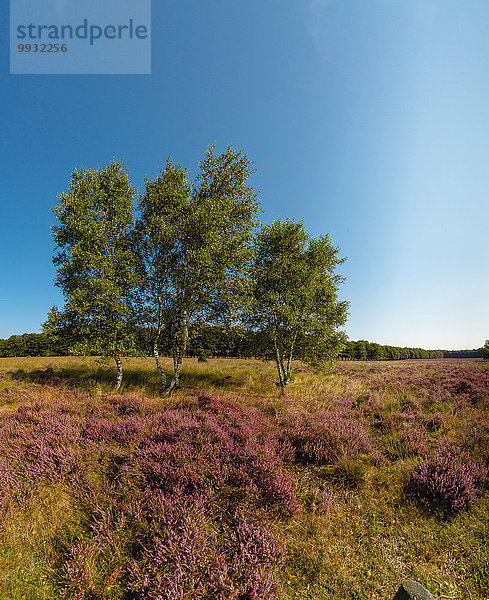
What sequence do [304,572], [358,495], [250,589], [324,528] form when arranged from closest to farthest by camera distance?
[250,589] < [304,572] < [324,528] < [358,495]

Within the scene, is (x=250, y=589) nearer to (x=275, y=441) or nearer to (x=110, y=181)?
(x=275, y=441)

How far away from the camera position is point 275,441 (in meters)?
5.14

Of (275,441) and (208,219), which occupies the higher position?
(208,219)

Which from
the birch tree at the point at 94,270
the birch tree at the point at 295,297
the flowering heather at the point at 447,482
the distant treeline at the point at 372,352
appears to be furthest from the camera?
the distant treeline at the point at 372,352

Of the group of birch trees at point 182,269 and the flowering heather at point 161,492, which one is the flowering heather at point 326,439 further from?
the group of birch trees at point 182,269

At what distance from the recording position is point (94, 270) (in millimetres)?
11641

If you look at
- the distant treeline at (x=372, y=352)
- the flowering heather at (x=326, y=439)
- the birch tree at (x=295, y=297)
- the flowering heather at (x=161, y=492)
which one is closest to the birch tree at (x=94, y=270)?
the flowering heather at (x=161, y=492)

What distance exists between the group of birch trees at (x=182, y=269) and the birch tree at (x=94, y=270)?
57mm

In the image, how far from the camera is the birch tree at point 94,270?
1130 cm

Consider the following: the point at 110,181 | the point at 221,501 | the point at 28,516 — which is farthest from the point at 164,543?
the point at 110,181

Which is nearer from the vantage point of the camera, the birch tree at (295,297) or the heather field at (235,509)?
the heather field at (235,509)

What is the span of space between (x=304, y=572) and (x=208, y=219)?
1174cm

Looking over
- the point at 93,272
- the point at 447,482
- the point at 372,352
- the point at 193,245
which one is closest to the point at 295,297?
the point at 193,245

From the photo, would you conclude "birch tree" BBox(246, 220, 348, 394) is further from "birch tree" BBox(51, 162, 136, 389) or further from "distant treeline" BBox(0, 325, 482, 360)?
"birch tree" BBox(51, 162, 136, 389)
